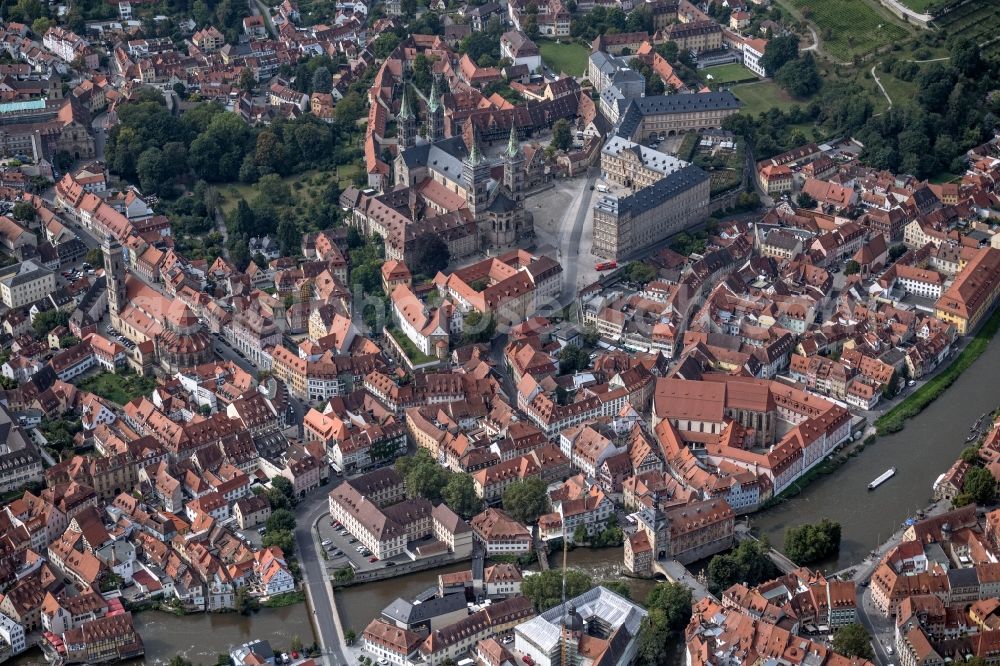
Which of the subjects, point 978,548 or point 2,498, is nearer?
point 978,548

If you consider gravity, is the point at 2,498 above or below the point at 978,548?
below

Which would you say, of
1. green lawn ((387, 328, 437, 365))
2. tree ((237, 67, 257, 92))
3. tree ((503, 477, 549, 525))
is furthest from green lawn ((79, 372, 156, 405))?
tree ((237, 67, 257, 92))

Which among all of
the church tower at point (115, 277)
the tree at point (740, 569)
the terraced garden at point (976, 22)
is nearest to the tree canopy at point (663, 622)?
the tree at point (740, 569)

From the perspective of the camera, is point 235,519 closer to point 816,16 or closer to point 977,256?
point 977,256

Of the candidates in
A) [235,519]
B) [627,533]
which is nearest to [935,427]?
[627,533]

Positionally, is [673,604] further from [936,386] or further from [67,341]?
[67,341]

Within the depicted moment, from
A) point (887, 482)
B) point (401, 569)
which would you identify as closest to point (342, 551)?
point (401, 569)

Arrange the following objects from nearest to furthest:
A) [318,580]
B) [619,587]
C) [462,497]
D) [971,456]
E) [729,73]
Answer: [619,587] < [318,580] < [462,497] < [971,456] < [729,73]
